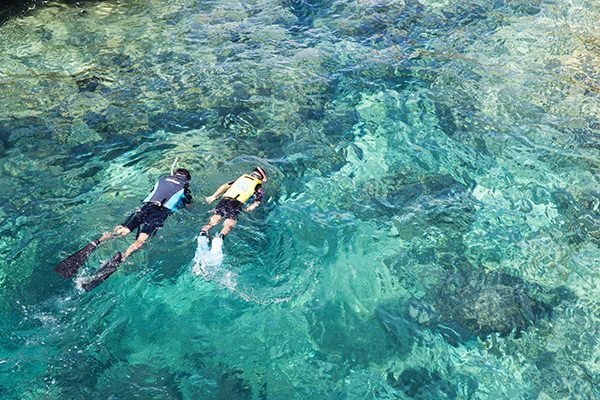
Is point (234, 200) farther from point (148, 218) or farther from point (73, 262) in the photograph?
point (73, 262)

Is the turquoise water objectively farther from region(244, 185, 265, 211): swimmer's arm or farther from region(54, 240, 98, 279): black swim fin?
region(54, 240, 98, 279): black swim fin

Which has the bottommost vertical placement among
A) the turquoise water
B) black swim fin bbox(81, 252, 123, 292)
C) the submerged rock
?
the submerged rock

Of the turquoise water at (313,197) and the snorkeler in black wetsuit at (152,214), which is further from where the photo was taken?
the snorkeler in black wetsuit at (152,214)

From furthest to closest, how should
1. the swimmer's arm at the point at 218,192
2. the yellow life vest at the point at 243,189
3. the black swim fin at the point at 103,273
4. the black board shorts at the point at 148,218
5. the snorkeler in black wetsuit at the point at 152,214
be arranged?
1. the swimmer's arm at the point at 218,192
2. the yellow life vest at the point at 243,189
3. the black board shorts at the point at 148,218
4. the snorkeler in black wetsuit at the point at 152,214
5. the black swim fin at the point at 103,273

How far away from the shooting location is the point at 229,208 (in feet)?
29.5

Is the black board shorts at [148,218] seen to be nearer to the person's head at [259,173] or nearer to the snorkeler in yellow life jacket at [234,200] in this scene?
the snorkeler in yellow life jacket at [234,200]

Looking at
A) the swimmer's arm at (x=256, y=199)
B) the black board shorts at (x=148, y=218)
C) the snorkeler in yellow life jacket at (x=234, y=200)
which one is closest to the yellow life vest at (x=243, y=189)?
the snorkeler in yellow life jacket at (x=234, y=200)

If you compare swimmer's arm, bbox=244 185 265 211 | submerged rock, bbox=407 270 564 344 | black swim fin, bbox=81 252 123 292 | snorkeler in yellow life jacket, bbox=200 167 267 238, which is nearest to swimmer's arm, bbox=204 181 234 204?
snorkeler in yellow life jacket, bbox=200 167 267 238

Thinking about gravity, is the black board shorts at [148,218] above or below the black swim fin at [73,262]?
below

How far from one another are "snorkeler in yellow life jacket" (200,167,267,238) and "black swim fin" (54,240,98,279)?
175 cm

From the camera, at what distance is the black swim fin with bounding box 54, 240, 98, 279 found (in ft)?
25.4

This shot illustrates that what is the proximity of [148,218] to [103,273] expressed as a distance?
4.13 feet

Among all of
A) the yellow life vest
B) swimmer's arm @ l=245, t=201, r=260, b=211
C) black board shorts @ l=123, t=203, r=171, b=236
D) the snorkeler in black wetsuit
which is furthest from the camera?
swimmer's arm @ l=245, t=201, r=260, b=211

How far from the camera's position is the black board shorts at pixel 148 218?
866 centimetres
